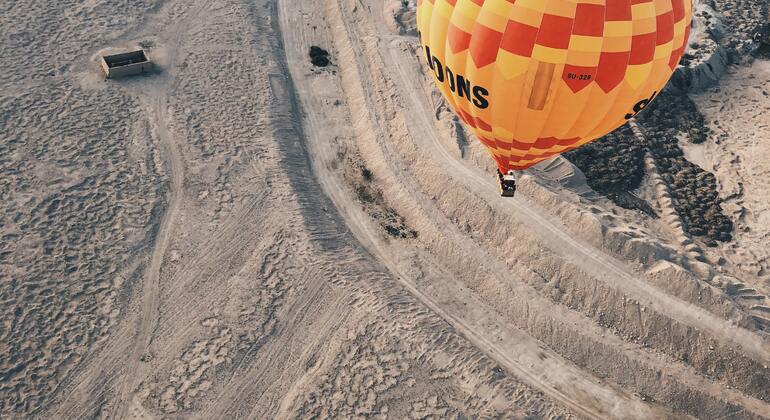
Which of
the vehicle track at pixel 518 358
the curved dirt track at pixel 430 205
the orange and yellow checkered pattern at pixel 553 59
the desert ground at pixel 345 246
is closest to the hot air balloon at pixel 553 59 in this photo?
the orange and yellow checkered pattern at pixel 553 59

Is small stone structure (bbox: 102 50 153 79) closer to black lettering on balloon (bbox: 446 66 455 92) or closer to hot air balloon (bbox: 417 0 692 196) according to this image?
hot air balloon (bbox: 417 0 692 196)

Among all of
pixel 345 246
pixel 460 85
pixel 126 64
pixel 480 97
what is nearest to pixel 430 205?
pixel 345 246

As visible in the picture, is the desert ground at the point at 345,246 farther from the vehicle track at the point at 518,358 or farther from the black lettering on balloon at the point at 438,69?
the black lettering on balloon at the point at 438,69

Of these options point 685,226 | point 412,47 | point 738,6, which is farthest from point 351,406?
point 738,6

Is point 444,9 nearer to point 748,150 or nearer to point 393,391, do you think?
point 393,391

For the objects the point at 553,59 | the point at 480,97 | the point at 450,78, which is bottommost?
the point at 480,97

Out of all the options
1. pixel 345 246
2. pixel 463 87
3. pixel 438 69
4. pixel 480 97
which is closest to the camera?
pixel 480 97

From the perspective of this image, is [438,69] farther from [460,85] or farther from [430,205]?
[430,205]
